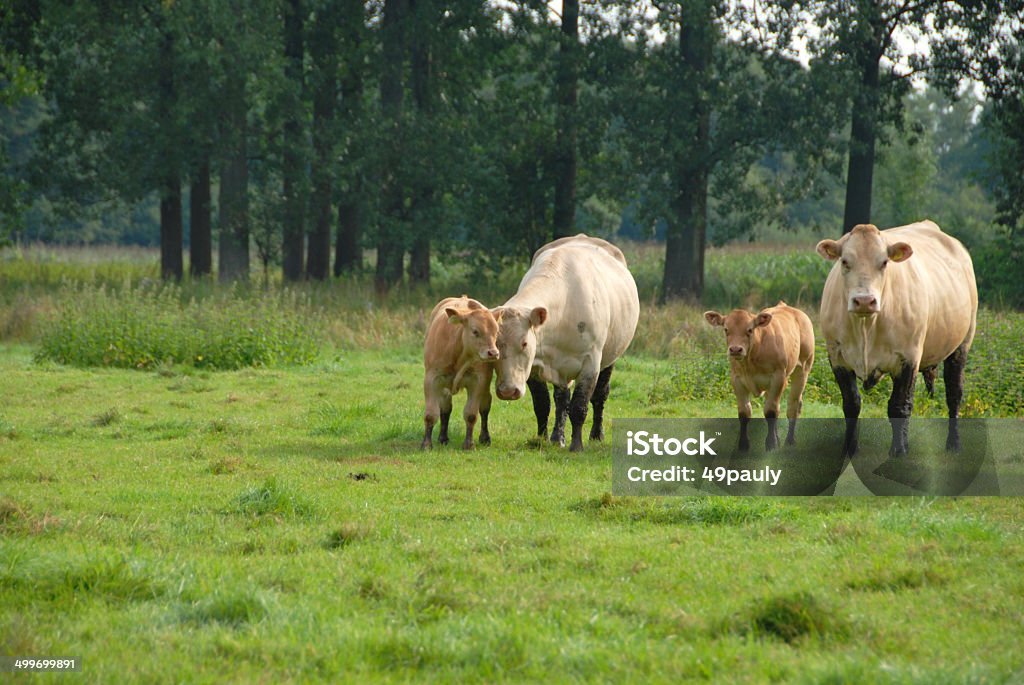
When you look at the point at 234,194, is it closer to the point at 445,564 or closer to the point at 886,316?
the point at 886,316

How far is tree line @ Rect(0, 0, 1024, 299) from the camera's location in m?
28.8

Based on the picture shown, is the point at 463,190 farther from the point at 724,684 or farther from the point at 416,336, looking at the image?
the point at 724,684

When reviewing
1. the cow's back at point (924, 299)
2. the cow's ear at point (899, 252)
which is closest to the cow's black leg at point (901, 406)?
the cow's back at point (924, 299)

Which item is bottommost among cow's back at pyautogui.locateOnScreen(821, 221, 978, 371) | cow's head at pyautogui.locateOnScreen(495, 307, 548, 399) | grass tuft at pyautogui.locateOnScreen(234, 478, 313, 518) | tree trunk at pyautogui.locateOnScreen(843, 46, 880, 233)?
grass tuft at pyautogui.locateOnScreen(234, 478, 313, 518)

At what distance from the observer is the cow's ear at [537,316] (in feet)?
35.3

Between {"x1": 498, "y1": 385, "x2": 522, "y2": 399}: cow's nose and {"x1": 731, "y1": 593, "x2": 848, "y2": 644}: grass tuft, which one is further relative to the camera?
{"x1": 498, "y1": 385, "x2": 522, "y2": 399}: cow's nose

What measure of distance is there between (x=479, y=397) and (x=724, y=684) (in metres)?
6.68

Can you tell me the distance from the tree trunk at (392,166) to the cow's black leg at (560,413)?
18840 mm

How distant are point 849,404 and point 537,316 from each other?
2.84 m

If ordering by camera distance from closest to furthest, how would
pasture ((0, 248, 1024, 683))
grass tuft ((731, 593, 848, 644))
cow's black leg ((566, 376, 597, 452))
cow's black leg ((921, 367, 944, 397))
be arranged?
pasture ((0, 248, 1024, 683)) → grass tuft ((731, 593, 848, 644)) → cow's black leg ((566, 376, 597, 452)) → cow's black leg ((921, 367, 944, 397))

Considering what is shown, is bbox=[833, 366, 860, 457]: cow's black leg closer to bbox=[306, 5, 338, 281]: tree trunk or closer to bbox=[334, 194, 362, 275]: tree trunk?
bbox=[306, 5, 338, 281]: tree trunk

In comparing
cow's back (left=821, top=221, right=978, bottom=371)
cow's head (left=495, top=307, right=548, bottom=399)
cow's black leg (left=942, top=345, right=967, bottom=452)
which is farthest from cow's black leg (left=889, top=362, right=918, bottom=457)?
cow's head (left=495, top=307, right=548, bottom=399)

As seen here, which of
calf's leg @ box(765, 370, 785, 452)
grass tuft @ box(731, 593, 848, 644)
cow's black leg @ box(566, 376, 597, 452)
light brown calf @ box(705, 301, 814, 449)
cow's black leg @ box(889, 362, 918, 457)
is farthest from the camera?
cow's black leg @ box(566, 376, 597, 452)

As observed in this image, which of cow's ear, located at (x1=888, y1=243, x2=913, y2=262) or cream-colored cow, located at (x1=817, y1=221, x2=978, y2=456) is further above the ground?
cow's ear, located at (x1=888, y1=243, x2=913, y2=262)
